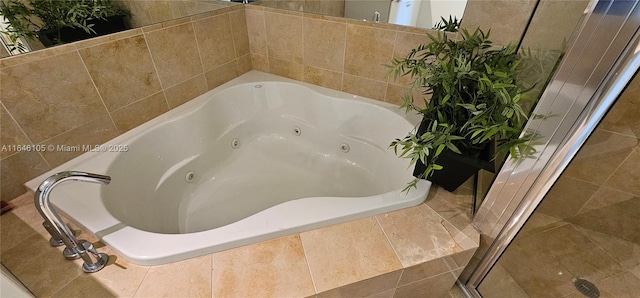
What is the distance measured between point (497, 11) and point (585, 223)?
1.10 metres

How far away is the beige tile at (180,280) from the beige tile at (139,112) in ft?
2.59

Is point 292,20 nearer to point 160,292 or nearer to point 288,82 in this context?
point 288,82

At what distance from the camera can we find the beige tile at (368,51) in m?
1.36

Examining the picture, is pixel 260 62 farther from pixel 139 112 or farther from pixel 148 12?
pixel 139 112

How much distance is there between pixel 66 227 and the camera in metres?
0.73

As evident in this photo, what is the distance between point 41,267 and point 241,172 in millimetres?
948

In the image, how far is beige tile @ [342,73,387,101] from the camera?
1.51 meters

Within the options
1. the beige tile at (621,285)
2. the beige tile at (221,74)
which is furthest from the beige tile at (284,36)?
the beige tile at (621,285)

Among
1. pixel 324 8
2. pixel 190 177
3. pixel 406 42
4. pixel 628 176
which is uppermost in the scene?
pixel 324 8

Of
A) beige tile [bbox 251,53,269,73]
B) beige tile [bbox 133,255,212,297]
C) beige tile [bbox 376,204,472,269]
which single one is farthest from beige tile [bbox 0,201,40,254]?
beige tile [bbox 251,53,269,73]

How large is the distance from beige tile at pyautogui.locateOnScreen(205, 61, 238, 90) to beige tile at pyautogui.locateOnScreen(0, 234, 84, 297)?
1.08 meters

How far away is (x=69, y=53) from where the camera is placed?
986mm

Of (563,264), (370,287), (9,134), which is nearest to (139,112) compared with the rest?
(9,134)

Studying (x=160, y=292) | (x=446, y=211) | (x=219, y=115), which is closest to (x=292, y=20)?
(x=219, y=115)
